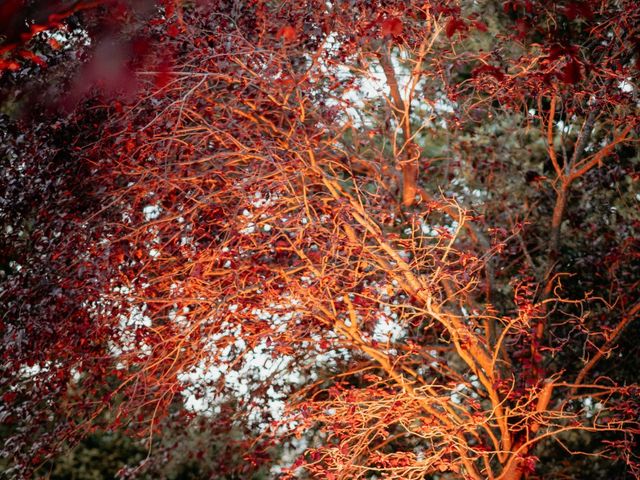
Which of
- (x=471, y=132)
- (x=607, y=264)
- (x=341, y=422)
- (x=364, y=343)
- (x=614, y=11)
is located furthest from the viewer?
(x=471, y=132)

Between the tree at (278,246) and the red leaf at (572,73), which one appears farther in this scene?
the tree at (278,246)

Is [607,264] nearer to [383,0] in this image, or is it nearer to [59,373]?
[383,0]

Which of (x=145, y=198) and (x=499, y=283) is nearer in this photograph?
(x=145, y=198)

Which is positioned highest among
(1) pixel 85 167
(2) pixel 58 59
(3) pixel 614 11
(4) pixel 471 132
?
(2) pixel 58 59

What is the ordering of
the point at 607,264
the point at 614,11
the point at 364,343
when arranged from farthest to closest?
1. the point at 607,264
2. the point at 614,11
3. the point at 364,343

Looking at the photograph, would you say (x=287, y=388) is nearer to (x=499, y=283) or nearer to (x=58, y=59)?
(x=499, y=283)

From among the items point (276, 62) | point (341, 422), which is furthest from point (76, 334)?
point (276, 62)

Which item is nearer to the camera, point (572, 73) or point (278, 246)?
point (572, 73)

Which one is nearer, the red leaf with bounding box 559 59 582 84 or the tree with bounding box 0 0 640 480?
the red leaf with bounding box 559 59 582 84

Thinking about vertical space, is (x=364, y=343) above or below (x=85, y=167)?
below

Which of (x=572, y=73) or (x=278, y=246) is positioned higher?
(x=572, y=73)

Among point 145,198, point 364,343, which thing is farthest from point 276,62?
point 364,343

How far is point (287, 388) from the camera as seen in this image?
8070mm

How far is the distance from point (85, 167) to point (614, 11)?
422 cm
